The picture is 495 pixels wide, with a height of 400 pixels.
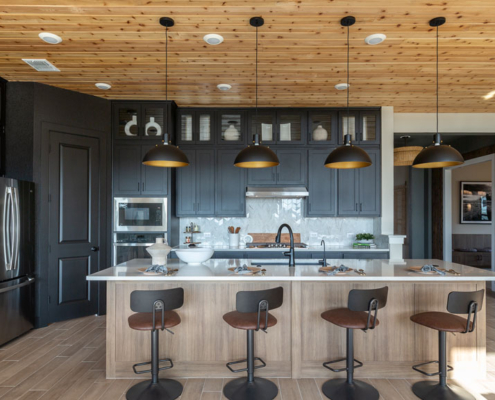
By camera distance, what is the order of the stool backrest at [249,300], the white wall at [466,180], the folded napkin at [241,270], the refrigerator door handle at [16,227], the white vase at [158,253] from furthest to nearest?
the white wall at [466,180] → the refrigerator door handle at [16,227] → the white vase at [158,253] → the folded napkin at [241,270] → the stool backrest at [249,300]

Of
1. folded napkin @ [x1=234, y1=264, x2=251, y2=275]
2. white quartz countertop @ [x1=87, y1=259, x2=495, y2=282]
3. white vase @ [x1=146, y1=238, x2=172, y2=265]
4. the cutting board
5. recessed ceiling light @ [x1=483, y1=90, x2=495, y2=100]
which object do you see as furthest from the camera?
the cutting board

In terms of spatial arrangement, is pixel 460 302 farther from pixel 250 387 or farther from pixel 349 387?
pixel 250 387

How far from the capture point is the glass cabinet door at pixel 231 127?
5.25m

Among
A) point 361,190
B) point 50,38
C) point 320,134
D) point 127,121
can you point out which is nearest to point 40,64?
point 50,38

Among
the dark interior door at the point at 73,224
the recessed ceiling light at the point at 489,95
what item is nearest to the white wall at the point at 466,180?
the recessed ceiling light at the point at 489,95

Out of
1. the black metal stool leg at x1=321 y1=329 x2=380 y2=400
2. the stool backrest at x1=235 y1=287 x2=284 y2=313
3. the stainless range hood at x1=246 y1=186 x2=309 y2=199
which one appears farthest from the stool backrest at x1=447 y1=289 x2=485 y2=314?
the stainless range hood at x1=246 y1=186 x2=309 y2=199

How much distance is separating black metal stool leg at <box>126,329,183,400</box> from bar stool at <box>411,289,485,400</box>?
1872 mm

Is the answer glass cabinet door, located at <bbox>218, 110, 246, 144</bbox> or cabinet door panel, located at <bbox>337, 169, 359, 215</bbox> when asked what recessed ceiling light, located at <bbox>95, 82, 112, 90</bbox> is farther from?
cabinet door panel, located at <bbox>337, 169, 359, 215</bbox>

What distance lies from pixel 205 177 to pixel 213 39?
7.79 feet

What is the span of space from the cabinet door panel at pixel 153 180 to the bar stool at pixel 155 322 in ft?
8.27

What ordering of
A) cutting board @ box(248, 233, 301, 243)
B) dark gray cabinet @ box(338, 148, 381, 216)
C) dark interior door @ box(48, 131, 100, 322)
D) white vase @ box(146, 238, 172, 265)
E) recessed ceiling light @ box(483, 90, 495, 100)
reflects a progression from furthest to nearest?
cutting board @ box(248, 233, 301, 243), dark gray cabinet @ box(338, 148, 381, 216), recessed ceiling light @ box(483, 90, 495, 100), dark interior door @ box(48, 131, 100, 322), white vase @ box(146, 238, 172, 265)

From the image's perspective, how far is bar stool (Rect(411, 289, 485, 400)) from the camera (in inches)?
95.8

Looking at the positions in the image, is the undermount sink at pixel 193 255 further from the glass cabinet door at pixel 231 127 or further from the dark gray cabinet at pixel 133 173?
the glass cabinet door at pixel 231 127

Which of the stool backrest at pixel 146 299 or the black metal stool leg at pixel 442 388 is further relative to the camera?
the black metal stool leg at pixel 442 388
